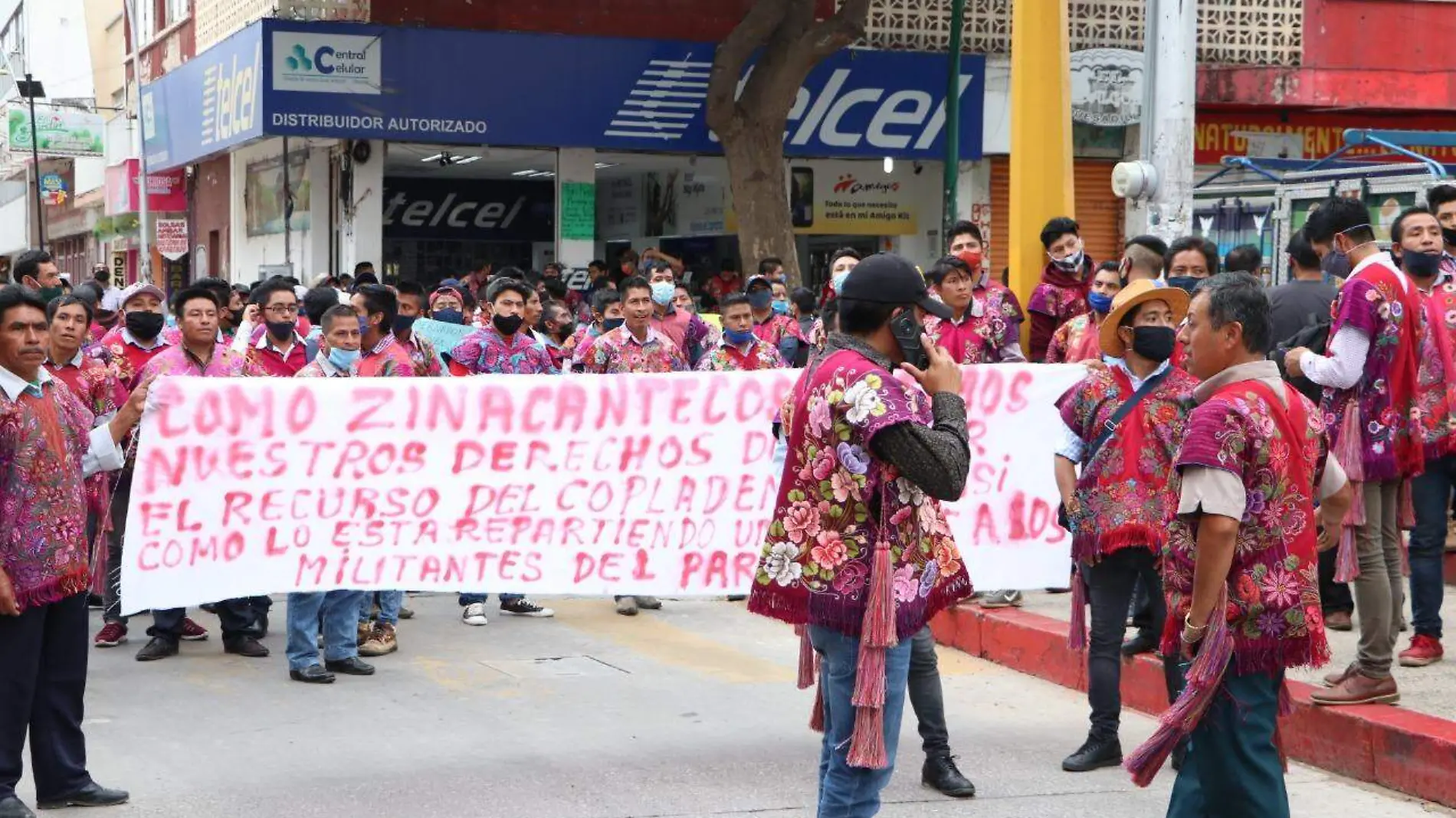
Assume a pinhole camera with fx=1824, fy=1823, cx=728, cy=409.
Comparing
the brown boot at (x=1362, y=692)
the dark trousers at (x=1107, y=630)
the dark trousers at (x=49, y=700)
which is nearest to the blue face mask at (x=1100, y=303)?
the dark trousers at (x=1107, y=630)

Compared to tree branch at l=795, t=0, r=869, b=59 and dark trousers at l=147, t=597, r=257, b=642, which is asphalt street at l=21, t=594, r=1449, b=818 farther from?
tree branch at l=795, t=0, r=869, b=59

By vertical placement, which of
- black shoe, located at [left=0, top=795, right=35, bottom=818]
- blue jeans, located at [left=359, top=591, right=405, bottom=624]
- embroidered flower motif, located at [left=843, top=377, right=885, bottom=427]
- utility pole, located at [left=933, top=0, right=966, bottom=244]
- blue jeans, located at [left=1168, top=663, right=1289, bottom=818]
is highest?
utility pole, located at [left=933, top=0, right=966, bottom=244]

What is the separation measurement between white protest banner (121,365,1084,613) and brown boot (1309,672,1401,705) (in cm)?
142

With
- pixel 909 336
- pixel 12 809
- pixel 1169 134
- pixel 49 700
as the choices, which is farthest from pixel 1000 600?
pixel 12 809

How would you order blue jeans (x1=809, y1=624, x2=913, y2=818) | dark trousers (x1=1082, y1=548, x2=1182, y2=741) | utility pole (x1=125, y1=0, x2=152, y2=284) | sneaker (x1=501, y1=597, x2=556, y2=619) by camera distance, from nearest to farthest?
1. blue jeans (x1=809, y1=624, x2=913, y2=818)
2. dark trousers (x1=1082, y1=548, x2=1182, y2=741)
3. sneaker (x1=501, y1=597, x2=556, y2=619)
4. utility pole (x1=125, y1=0, x2=152, y2=284)

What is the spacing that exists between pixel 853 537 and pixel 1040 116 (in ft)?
26.2

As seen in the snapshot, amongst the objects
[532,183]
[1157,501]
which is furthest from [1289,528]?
[532,183]

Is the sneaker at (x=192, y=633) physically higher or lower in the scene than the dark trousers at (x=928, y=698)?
lower

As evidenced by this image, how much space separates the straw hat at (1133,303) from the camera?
21.6 ft

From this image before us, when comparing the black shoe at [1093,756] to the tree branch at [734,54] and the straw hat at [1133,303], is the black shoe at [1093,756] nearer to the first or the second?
the straw hat at [1133,303]

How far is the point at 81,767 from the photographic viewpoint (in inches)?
247

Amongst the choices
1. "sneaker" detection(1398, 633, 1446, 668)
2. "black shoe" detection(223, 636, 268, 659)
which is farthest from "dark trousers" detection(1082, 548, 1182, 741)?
"black shoe" detection(223, 636, 268, 659)

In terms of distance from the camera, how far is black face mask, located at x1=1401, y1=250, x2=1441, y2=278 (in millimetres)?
7590

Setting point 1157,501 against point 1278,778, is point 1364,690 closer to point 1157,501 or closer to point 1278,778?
point 1157,501
